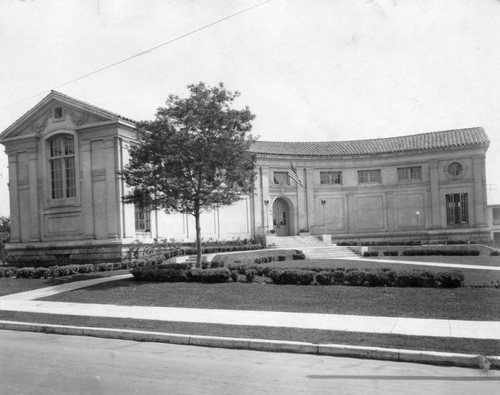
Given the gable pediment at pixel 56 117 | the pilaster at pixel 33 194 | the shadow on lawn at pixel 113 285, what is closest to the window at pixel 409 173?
the gable pediment at pixel 56 117

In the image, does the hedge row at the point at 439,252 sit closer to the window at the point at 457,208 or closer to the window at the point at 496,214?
the window at the point at 457,208

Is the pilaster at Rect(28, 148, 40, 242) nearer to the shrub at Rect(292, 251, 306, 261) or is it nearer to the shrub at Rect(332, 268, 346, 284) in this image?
the shrub at Rect(292, 251, 306, 261)

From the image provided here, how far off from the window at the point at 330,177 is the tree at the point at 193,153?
24.1m

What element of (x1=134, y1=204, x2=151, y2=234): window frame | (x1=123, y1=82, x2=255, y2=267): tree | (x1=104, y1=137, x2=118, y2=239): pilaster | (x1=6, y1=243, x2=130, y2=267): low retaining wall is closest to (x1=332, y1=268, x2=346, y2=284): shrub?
(x1=123, y1=82, x2=255, y2=267): tree

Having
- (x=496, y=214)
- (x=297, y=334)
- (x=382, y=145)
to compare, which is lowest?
(x=297, y=334)

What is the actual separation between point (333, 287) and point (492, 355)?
8454 mm

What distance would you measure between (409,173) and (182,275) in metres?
29.5

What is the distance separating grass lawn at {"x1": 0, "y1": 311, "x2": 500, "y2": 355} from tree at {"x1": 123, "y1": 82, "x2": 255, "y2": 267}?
8193 millimetres

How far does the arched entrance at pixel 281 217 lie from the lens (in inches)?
1719

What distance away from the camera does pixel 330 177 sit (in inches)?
1759

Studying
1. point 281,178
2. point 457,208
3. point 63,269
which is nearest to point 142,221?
point 63,269

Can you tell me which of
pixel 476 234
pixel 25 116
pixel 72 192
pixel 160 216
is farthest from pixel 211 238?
pixel 476 234

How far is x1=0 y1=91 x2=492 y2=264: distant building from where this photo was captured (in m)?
27.5

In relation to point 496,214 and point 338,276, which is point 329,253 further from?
point 496,214
